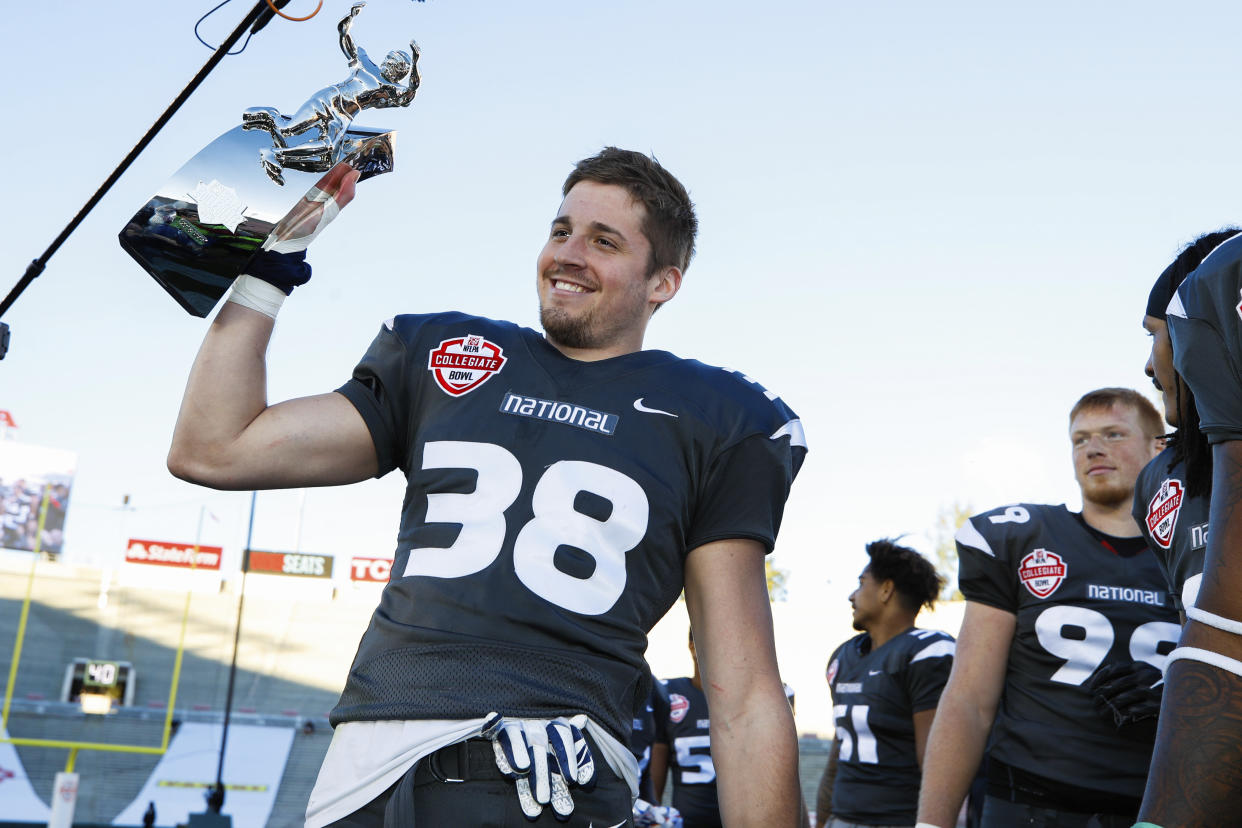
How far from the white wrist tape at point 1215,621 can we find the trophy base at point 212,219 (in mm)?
1641

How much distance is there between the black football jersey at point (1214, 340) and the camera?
153cm

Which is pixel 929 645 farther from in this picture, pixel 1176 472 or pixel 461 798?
pixel 461 798

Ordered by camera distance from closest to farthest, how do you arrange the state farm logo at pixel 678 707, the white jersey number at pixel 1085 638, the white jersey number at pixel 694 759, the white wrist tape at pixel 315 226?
1. the white wrist tape at pixel 315 226
2. the white jersey number at pixel 1085 638
3. the white jersey number at pixel 694 759
4. the state farm logo at pixel 678 707

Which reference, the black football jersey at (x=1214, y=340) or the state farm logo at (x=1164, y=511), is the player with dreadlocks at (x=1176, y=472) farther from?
the black football jersey at (x=1214, y=340)

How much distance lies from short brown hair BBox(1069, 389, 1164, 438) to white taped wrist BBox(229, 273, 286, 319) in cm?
304

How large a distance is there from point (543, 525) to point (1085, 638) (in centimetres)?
239

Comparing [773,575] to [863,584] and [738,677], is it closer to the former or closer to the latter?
[863,584]

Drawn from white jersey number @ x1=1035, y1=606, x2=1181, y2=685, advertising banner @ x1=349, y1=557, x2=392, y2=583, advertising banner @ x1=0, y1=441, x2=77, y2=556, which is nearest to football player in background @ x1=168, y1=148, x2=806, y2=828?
white jersey number @ x1=1035, y1=606, x2=1181, y2=685

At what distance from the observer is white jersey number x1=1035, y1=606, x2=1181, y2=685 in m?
3.67

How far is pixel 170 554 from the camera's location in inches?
1610

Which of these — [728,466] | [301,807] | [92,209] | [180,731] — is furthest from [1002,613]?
[180,731]

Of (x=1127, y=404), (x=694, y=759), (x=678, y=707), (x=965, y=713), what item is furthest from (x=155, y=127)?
(x=678, y=707)

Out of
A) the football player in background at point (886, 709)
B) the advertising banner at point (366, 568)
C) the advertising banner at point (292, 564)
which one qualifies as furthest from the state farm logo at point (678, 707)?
the advertising banner at point (366, 568)

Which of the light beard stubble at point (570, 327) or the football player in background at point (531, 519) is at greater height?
the light beard stubble at point (570, 327)
